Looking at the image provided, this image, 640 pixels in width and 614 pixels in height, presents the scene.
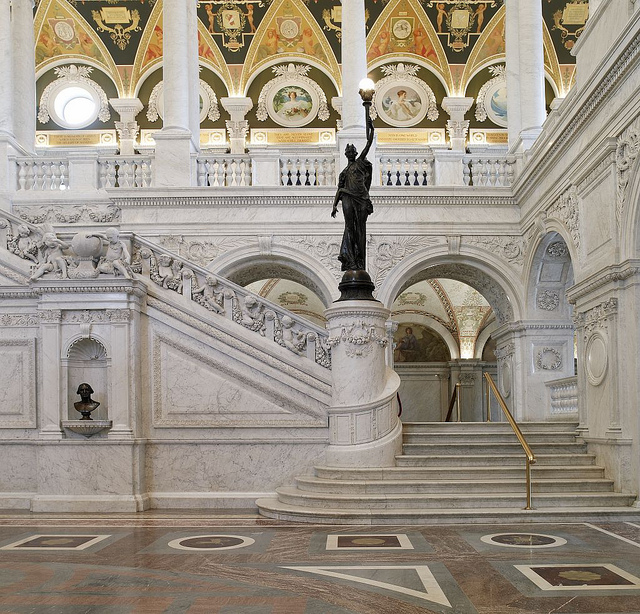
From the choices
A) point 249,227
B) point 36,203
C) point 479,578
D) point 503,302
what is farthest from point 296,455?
point 36,203

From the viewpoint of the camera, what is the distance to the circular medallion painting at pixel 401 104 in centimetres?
2659

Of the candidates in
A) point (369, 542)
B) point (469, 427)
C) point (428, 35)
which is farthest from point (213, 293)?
point (428, 35)

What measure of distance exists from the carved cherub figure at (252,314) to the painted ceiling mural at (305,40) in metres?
14.9

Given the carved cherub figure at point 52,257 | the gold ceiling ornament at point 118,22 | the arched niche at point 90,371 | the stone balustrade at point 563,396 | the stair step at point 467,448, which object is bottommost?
the stair step at point 467,448

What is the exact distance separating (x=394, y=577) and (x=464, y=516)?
10.4 feet

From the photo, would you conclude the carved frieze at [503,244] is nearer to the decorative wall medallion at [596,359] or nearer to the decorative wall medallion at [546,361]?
the decorative wall medallion at [546,361]

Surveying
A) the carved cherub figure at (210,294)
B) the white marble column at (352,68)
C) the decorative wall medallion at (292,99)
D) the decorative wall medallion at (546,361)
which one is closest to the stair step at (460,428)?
the carved cherub figure at (210,294)

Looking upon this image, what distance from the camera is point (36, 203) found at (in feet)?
60.2

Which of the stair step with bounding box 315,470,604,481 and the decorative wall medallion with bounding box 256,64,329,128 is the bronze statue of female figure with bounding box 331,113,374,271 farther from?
the decorative wall medallion with bounding box 256,64,329,128

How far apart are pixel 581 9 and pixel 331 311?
19.0 metres

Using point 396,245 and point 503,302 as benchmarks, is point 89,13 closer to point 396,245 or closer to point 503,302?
point 396,245

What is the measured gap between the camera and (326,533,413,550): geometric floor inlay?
824 cm

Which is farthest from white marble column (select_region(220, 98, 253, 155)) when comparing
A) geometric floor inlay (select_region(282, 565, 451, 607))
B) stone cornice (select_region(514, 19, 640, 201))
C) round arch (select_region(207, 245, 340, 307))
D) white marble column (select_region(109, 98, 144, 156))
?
geometric floor inlay (select_region(282, 565, 451, 607))

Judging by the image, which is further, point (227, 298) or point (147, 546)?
point (227, 298)
